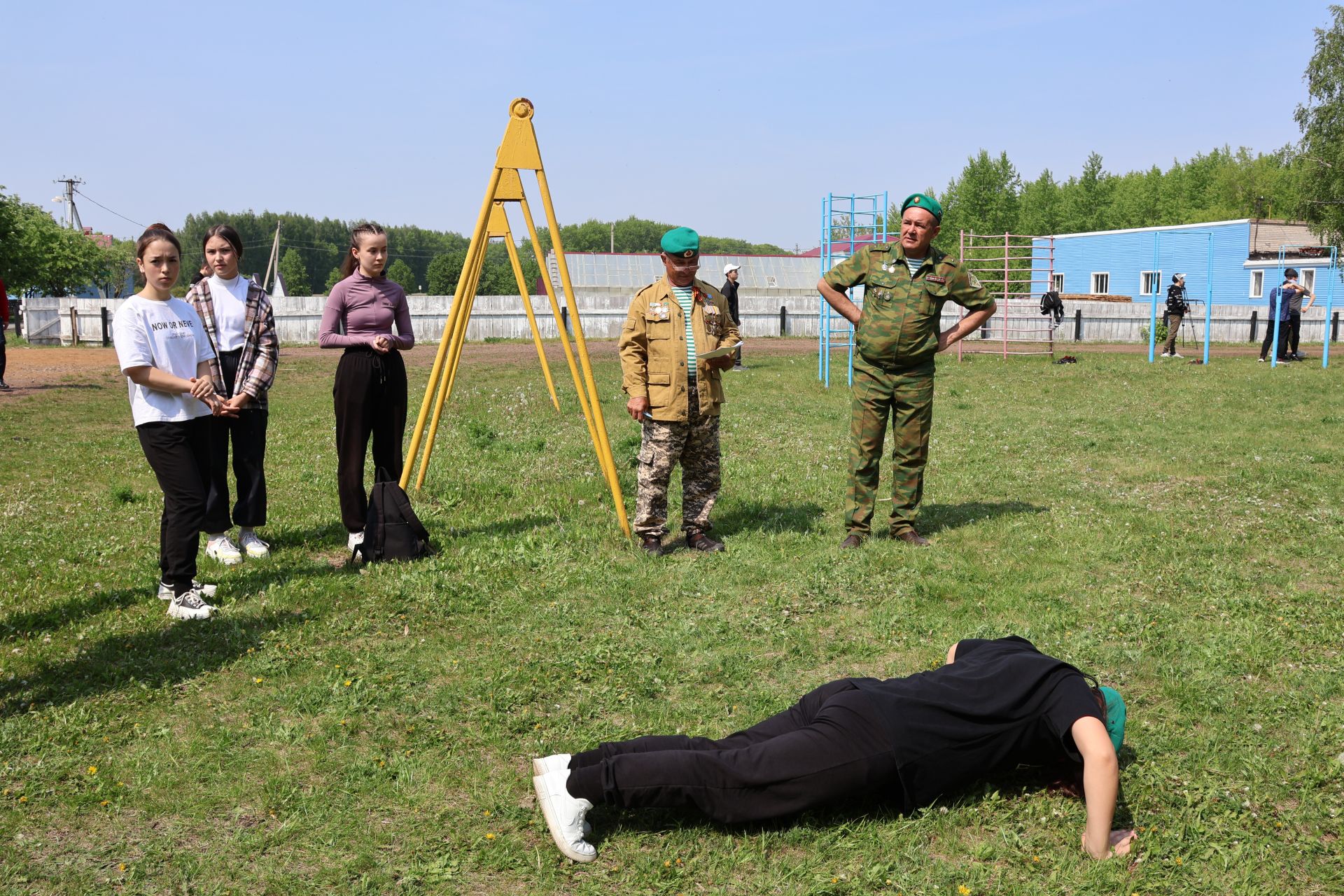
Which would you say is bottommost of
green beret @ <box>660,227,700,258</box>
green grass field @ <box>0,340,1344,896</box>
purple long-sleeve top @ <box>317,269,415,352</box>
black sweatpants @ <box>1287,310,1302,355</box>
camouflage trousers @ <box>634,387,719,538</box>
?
green grass field @ <box>0,340,1344,896</box>

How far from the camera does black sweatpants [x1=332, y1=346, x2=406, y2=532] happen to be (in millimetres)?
6719

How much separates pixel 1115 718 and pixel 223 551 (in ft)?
18.0

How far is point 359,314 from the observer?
674 centimetres

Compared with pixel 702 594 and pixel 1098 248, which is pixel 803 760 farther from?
pixel 1098 248

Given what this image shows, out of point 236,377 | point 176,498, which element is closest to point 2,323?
point 236,377

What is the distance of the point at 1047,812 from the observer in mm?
3705

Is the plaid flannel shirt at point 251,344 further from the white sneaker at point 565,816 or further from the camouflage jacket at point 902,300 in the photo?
the white sneaker at point 565,816

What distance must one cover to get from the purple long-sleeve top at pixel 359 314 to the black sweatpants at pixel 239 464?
2.12ft

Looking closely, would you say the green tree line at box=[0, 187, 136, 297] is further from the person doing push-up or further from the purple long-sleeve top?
the person doing push-up

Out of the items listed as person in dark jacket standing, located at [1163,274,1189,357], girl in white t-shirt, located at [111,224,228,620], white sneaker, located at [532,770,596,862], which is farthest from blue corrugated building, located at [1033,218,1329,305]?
white sneaker, located at [532,770,596,862]

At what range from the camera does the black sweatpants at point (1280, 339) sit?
23.7m

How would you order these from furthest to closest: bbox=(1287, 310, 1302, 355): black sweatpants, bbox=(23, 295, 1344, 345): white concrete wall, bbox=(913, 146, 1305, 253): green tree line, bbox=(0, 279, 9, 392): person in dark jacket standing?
bbox=(913, 146, 1305, 253): green tree line, bbox=(23, 295, 1344, 345): white concrete wall, bbox=(1287, 310, 1302, 355): black sweatpants, bbox=(0, 279, 9, 392): person in dark jacket standing

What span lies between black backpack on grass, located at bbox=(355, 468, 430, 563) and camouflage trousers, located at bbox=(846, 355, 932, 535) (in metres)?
3.01

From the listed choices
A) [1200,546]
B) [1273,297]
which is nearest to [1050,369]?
[1273,297]
